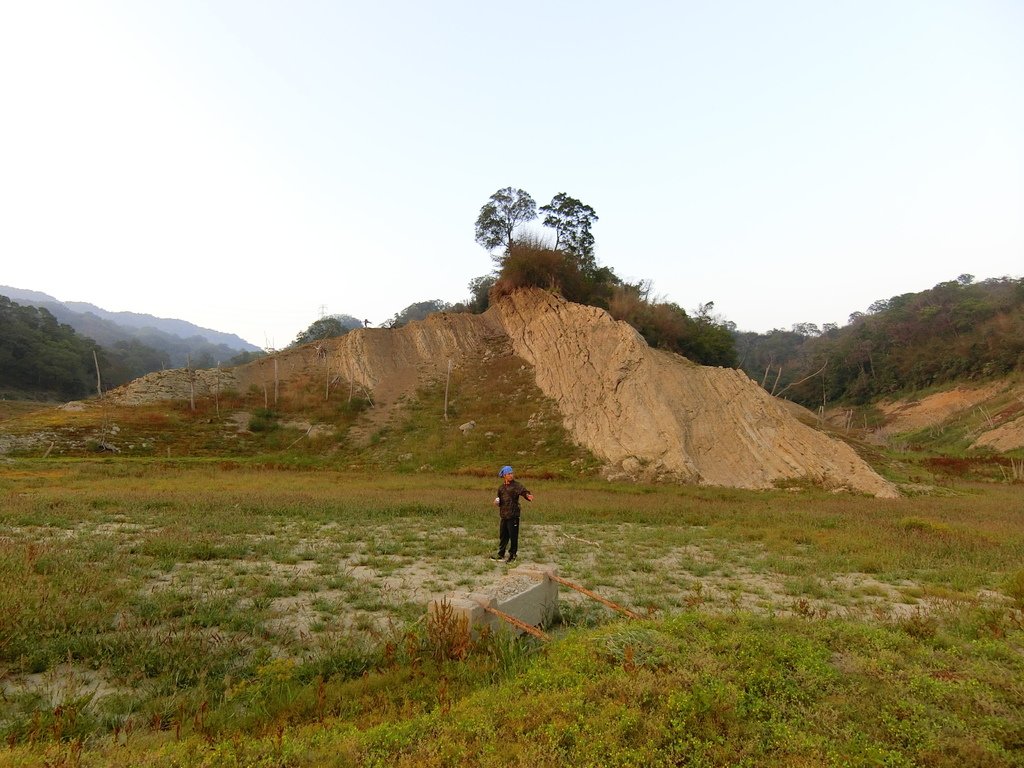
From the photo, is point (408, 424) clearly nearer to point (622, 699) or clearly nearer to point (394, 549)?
point (394, 549)

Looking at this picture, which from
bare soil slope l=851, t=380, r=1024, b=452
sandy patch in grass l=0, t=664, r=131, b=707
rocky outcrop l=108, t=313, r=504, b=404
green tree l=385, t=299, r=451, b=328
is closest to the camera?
sandy patch in grass l=0, t=664, r=131, b=707

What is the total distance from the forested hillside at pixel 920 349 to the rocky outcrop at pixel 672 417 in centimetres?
2112

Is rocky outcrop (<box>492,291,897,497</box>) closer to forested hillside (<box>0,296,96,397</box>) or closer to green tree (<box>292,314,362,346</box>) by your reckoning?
green tree (<box>292,314,362,346</box>)

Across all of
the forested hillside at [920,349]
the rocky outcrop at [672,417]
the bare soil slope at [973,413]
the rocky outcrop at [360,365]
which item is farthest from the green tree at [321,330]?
the bare soil slope at [973,413]

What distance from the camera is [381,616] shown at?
6469mm

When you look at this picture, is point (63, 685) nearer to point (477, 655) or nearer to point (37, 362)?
point (477, 655)

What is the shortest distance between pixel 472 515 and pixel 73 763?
11.6 m

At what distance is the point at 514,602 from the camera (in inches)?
239

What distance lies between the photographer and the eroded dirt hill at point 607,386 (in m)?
25.5

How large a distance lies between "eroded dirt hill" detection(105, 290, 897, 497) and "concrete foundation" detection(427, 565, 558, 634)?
1966cm

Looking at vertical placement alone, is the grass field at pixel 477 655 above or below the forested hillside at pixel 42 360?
below

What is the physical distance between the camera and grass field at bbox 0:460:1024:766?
343 cm

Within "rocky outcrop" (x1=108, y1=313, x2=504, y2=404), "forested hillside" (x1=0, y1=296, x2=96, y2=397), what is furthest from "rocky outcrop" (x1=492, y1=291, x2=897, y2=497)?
"forested hillside" (x1=0, y1=296, x2=96, y2=397)

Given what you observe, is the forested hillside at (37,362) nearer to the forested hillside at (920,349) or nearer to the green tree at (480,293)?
the green tree at (480,293)
